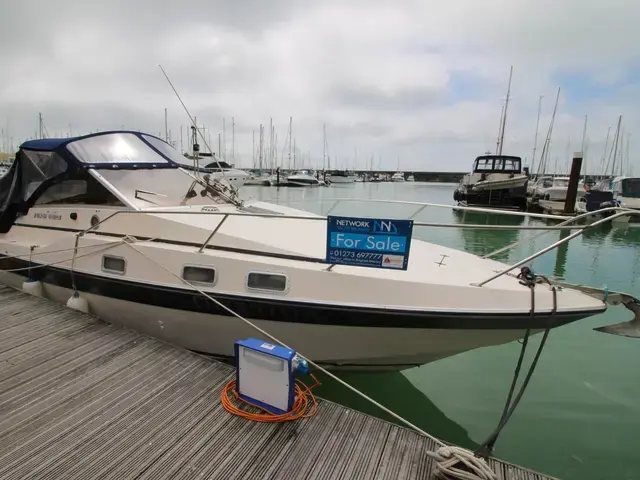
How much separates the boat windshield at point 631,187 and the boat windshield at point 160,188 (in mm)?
25820

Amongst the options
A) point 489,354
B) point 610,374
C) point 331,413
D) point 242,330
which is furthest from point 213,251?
point 610,374

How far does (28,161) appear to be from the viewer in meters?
5.27

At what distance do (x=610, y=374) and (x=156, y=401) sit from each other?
224 inches

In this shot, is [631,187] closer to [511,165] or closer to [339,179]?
[511,165]

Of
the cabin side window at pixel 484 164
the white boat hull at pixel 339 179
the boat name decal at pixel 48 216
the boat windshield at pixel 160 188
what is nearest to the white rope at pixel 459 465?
the boat windshield at pixel 160 188

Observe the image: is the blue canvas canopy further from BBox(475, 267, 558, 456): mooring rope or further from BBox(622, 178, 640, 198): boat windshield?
BBox(622, 178, 640, 198): boat windshield

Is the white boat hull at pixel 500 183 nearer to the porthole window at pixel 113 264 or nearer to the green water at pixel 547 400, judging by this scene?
the green water at pixel 547 400

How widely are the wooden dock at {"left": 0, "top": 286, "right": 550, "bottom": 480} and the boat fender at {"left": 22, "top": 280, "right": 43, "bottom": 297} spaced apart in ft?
5.79

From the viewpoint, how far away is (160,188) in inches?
199

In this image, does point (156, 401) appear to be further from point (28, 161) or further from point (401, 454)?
point (28, 161)

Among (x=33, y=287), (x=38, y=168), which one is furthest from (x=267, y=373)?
(x=38, y=168)

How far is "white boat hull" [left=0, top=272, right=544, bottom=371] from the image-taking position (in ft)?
10.9

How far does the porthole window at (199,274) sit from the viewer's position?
3.78m

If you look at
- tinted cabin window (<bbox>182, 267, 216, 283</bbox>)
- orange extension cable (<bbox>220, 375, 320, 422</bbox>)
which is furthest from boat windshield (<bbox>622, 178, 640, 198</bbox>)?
tinted cabin window (<bbox>182, 267, 216, 283</bbox>)
